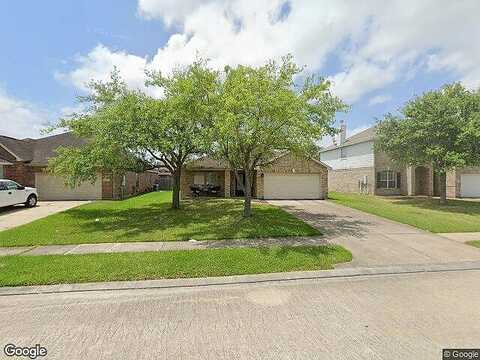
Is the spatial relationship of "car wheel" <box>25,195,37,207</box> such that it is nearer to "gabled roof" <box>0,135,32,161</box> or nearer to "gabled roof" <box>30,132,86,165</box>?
"gabled roof" <box>30,132,86,165</box>

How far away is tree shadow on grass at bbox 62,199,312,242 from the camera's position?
31.6ft

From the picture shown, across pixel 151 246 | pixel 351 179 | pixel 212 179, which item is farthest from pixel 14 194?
pixel 351 179

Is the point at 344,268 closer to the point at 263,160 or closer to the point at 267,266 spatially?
the point at 267,266

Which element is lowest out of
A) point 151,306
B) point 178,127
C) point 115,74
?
point 151,306

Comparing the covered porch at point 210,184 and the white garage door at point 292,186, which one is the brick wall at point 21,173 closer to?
the covered porch at point 210,184

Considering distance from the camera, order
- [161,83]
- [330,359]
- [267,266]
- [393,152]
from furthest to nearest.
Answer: [393,152] < [161,83] < [267,266] < [330,359]

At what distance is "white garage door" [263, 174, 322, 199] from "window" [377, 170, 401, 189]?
7889 millimetres

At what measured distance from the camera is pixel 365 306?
4.67 metres

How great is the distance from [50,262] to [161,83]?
9363 mm

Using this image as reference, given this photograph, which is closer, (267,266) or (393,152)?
(267,266)

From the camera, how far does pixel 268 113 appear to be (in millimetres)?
10062

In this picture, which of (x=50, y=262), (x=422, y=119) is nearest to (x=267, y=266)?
(x=50, y=262)

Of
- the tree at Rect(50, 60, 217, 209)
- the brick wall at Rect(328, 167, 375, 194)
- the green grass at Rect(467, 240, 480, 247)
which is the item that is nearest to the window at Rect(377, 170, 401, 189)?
the brick wall at Rect(328, 167, 375, 194)

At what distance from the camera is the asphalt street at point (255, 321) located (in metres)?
3.44
